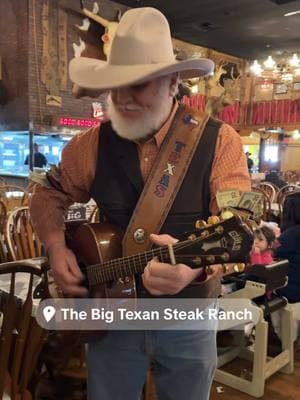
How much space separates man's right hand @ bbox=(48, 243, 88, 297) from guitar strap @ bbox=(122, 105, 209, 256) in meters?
0.18

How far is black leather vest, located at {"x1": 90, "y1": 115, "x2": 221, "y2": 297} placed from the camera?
1.19 m

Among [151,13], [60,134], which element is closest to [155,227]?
[151,13]

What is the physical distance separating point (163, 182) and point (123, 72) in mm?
308

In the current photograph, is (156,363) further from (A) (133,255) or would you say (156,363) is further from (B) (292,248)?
(B) (292,248)

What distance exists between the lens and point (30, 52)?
677cm

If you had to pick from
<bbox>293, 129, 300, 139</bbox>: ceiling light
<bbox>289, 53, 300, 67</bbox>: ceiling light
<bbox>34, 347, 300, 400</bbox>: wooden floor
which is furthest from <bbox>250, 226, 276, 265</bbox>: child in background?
<bbox>293, 129, 300, 139</bbox>: ceiling light

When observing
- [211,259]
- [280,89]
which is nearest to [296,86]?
[280,89]

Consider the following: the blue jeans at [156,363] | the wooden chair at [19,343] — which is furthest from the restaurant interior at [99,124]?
the blue jeans at [156,363]

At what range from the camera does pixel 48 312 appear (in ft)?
5.19

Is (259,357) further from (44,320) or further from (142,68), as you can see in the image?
(142,68)

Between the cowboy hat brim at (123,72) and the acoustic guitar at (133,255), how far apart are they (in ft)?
1.33

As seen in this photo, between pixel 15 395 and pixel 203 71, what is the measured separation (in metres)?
1.28

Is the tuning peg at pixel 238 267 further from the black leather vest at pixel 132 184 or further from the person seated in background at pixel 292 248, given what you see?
the person seated in background at pixel 292 248

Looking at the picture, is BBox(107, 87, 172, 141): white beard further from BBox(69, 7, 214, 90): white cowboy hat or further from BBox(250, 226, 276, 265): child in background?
BBox(250, 226, 276, 265): child in background
